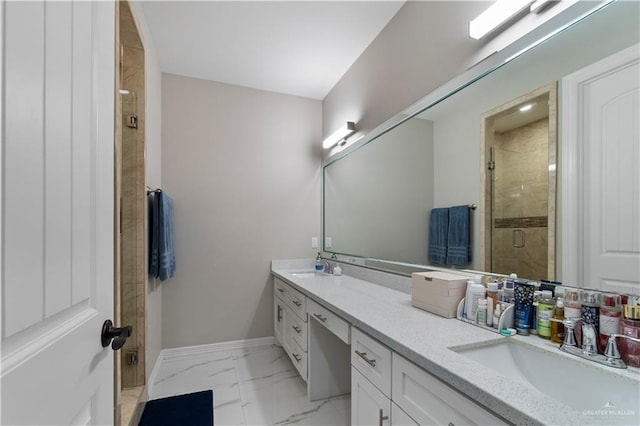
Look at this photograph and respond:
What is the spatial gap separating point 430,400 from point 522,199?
846 mm

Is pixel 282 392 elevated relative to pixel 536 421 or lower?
lower

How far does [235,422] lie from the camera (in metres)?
1.81

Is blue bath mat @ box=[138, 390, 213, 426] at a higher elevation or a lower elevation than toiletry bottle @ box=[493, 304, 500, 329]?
lower

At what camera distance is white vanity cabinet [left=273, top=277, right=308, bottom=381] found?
2.09 metres

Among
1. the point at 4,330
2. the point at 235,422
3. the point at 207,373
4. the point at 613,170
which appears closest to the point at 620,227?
the point at 613,170

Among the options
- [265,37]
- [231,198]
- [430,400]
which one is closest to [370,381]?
[430,400]

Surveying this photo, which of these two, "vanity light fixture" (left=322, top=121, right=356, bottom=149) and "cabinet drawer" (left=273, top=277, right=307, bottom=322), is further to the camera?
"vanity light fixture" (left=322, top=121, right=356, bottom=149)

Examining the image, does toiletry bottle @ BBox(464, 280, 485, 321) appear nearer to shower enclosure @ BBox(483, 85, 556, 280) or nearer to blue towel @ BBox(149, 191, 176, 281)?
shower enclosure @ BBox(483, 85, 556, 280)

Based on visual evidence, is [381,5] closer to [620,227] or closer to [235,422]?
[620,227]

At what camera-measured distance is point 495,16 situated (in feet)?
4.26

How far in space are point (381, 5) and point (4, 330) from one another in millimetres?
2350

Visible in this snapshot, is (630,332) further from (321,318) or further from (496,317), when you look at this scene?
(321,318)

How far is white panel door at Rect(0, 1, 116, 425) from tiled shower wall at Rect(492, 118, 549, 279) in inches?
56.4

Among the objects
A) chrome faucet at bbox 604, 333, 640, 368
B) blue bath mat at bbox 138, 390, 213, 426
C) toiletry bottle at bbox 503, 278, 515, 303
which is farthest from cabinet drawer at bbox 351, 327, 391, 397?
blue bath mat at bbox 138, 390, 213, 426
